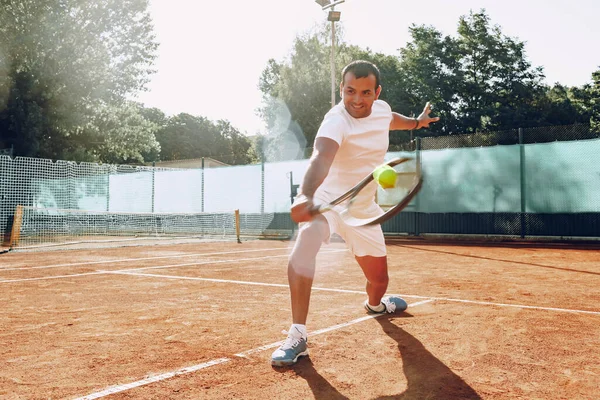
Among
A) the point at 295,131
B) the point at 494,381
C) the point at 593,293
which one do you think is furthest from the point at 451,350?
the point at 295,131

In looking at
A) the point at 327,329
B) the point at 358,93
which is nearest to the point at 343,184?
the point at 358,93

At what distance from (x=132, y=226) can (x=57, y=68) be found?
778cm

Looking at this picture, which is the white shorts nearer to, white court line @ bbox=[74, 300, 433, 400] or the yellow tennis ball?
white court line @ bbox=[74, 300, 433, 400]

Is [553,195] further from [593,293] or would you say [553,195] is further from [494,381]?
[494,381]

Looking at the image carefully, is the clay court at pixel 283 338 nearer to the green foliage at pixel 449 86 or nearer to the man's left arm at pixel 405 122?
the man's left arm at pixel 405 122

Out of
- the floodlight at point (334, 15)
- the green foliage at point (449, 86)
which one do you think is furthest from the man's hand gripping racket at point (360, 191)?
the green foliage at point (449, 86)

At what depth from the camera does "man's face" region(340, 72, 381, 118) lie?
3.52 metres

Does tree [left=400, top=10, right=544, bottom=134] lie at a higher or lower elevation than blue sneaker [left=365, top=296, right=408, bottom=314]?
higher

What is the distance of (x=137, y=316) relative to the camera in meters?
4.49

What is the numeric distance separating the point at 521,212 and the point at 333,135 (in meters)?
12.6

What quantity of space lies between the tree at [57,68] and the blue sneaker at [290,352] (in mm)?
21884

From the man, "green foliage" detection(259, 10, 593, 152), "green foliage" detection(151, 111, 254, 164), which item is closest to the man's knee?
the man

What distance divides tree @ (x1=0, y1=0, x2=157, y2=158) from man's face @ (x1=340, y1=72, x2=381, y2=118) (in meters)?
21.2

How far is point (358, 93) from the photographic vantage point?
11.7ft
